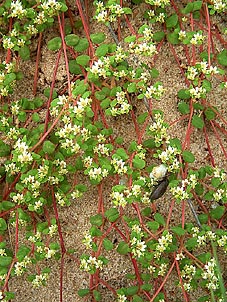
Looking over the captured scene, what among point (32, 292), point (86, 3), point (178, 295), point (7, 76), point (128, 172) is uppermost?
point (86, 3)

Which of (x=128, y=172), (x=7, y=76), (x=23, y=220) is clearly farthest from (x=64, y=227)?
(x=7, y=76)

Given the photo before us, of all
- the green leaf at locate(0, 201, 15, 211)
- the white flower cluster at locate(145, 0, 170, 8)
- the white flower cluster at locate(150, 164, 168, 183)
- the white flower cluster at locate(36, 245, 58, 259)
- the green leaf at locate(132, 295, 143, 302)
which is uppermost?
the white flower cluster at locate(145, 0, 170, 8)

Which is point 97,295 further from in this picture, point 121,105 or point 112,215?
point 121,105

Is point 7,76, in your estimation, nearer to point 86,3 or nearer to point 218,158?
point 86,3

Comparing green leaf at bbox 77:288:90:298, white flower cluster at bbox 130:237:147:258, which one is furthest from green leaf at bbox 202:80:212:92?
green leaf at bbox 77:288:90:298

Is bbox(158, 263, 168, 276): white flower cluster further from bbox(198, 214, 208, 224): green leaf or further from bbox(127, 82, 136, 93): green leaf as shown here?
bbox(127, 82, 136, 93): green leaf
